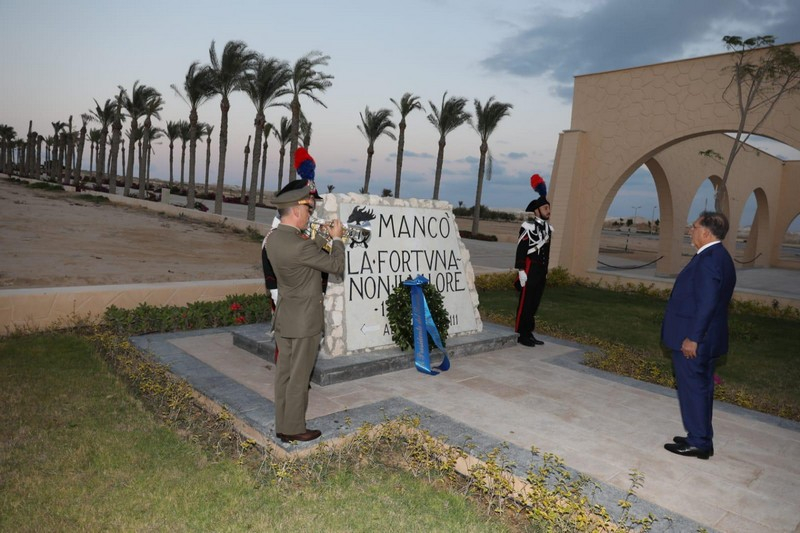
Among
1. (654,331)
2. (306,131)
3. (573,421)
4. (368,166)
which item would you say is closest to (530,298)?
(573,421)

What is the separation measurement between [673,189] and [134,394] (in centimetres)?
1720

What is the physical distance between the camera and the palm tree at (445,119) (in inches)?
1409

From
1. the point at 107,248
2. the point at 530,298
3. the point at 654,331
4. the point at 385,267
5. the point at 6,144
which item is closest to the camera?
the point at 385,267

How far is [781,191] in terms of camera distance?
77.6 ft

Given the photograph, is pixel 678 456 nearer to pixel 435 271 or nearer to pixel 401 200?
pixel 435 271

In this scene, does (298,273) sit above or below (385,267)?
above

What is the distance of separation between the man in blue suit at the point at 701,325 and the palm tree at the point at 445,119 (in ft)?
105

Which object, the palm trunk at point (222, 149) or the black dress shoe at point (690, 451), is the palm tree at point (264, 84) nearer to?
the palm trunk at point (222, 149)

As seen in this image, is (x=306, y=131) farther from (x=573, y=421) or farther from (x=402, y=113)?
(x=573, y=421)

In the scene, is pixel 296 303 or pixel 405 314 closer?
pixel 296 303

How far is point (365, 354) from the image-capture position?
244 inches

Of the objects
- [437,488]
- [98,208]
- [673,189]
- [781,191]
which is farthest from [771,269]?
[98,208]

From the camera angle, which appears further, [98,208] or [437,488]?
[98,208]

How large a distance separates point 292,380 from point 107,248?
14.2 metres
